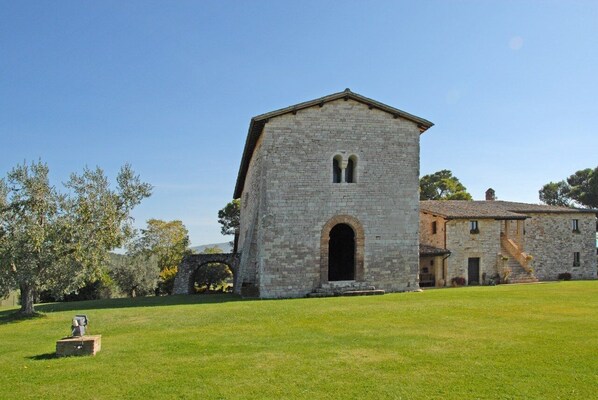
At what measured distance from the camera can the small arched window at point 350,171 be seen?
21867 mm

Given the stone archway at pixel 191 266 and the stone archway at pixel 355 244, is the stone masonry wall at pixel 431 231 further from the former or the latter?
the stone archway at pixel 191 266

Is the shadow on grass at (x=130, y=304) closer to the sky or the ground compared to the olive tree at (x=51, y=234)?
closer to the ground

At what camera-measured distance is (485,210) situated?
101 feet

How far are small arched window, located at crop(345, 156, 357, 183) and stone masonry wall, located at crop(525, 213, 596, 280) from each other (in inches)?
701

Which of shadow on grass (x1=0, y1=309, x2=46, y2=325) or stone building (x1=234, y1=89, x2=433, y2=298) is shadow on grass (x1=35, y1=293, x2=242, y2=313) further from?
shadow on grass (x1=0, y1=309, x2=46, y2=325)

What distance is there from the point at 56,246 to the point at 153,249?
3382 cm

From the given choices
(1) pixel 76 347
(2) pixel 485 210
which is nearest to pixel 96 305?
(1) pixel 76 347

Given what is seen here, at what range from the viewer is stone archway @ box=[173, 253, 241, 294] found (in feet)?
96.7

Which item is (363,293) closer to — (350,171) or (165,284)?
(350,171)

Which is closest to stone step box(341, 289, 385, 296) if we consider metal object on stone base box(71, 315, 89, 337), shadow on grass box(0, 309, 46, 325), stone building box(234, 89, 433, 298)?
stone building box(234, 89, 433, 298)

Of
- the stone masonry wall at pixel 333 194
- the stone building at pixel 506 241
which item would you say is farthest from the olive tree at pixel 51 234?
the stone building at pixel 506 241

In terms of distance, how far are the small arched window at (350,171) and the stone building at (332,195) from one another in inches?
1.8

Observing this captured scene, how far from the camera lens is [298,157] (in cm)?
2095

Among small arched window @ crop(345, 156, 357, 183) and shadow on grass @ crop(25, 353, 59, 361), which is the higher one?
small arched window @ crop(345, 156, 357, 183)
